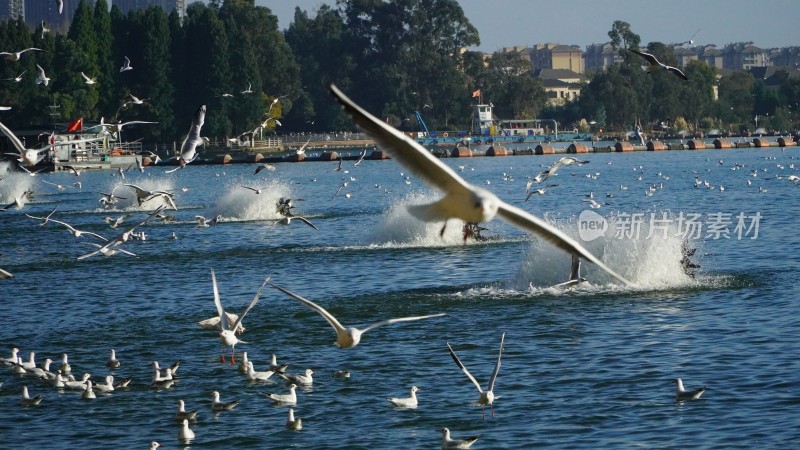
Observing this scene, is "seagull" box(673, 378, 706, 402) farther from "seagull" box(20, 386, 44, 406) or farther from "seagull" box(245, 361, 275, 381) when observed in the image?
"seagull" box(20, 386, 44, 406)

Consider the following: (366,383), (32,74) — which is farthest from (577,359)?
(32,74)

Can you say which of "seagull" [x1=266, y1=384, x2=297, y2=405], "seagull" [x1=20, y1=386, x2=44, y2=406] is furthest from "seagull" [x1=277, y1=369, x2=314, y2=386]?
"seagull" [x1=20, y1=386, x2=44, y2=406]

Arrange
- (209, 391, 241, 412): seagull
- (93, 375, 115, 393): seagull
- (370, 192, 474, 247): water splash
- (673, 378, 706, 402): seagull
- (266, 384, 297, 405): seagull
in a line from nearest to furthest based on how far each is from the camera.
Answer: (673, 378, 706, 402): seagull, (209, 391, 241, 412): seagull, (266, 384, 297, 405): seagull, (93, 375, 115, 393): seagull, (370, 192, 474, 247): water splash

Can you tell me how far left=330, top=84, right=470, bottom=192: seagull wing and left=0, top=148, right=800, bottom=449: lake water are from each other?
600 cm

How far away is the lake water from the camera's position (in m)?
17.9

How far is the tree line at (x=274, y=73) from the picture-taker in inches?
4705

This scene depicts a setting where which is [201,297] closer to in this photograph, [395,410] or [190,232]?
[395,410]

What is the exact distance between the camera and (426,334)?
24406 millimetres

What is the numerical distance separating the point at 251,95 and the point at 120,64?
1248cm

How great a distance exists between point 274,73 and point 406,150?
143 meters

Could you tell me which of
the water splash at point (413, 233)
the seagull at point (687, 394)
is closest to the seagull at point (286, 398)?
the seagull at point (687, 394)

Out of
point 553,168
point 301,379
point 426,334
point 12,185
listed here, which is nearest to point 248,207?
point 553,168

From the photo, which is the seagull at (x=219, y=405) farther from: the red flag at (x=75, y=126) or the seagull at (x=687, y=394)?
the red flag at (x=75, y=126)

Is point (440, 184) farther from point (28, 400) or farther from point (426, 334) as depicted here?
point (426, 334)
